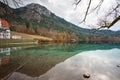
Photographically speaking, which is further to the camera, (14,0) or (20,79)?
(20,79)

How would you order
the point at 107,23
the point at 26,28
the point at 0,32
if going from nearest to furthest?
the point at 107,23, the point at 0,32, the point at 26,28

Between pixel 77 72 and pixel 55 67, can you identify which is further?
pixel 55 67

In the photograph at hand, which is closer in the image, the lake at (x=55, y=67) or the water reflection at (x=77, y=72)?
the water reflection at (x=77, y=72)

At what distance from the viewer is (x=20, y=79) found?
1044 centimetres

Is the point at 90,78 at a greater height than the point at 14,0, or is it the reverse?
the point at 14,0

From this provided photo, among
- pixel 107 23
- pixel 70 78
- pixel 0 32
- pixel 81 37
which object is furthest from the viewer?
pixel 81 37

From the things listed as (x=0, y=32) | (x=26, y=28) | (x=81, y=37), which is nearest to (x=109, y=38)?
(x=81, y=37)

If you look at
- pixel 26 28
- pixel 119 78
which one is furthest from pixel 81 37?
pixel 119 78

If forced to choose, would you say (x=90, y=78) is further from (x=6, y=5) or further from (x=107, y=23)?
(x=6, y=5)

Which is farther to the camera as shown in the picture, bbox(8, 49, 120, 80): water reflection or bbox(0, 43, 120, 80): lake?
bbox(0, 43, 120, 80): lake

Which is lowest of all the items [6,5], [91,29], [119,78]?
[119,78]

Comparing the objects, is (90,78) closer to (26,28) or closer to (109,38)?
(26,28)

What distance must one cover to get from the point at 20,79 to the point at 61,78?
298 cm

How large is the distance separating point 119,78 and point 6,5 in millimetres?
10373
